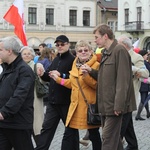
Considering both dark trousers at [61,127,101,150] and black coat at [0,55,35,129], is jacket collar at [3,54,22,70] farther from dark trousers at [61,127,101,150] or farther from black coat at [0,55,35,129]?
dark trousers at [61,127,101,150]

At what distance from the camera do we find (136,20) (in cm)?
4891

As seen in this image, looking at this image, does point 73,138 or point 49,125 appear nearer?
point 73,138

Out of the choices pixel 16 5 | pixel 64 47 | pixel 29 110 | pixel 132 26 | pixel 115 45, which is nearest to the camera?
pixel 29 110

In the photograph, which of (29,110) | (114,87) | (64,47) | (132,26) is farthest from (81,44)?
(132,26)

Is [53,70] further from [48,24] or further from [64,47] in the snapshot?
[48,24]

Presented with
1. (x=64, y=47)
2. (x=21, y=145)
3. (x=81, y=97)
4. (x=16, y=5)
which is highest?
(x=16, y=5)

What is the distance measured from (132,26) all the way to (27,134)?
4379cm

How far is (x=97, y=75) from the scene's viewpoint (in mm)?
6250

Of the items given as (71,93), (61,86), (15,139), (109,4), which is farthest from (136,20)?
(15,139)

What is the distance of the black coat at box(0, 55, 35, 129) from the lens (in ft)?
16.8

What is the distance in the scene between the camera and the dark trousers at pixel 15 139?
530cm

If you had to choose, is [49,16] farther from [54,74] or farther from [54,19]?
[54,74]

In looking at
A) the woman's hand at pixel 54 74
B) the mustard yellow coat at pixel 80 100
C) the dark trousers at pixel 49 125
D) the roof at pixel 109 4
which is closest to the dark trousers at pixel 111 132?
the mustard yellow coat at pixel 80 100

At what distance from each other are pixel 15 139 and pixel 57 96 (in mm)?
1681
